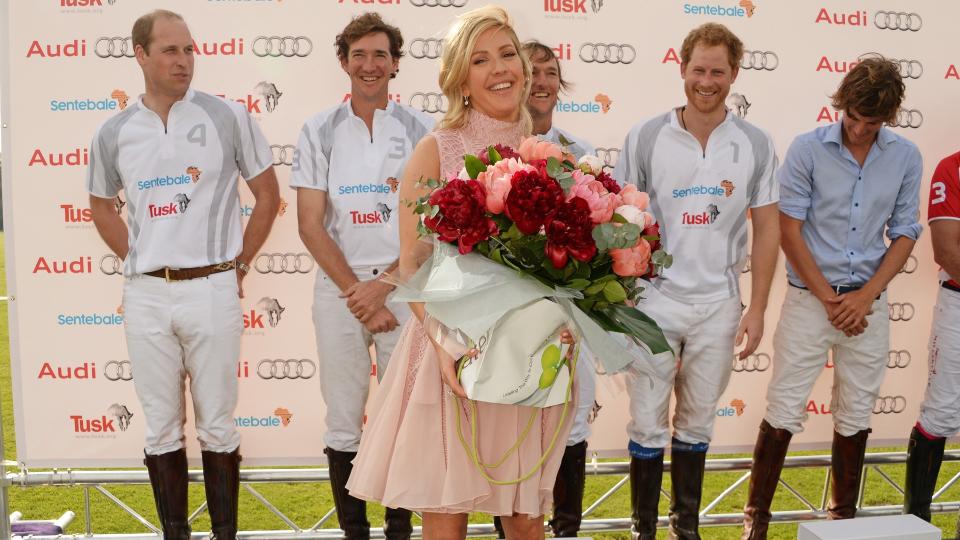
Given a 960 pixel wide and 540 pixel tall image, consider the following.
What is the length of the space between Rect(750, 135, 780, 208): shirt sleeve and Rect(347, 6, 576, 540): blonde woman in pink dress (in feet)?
4.84

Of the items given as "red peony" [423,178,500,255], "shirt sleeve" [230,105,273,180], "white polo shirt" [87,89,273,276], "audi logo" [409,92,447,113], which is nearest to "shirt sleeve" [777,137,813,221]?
"audi logo" [409,92,447,113]

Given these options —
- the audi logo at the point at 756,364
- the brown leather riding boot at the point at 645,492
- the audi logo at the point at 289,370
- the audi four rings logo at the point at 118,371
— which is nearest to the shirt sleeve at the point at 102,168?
the audi four rings logo at the point at 118,371

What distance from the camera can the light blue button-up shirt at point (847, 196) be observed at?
11.8 ft

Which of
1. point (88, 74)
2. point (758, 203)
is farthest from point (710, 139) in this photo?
point (88, 74)

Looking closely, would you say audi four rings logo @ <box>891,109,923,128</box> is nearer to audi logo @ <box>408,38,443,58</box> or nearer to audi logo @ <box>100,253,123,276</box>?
audi logo @ <box>408,38,443,58</box>

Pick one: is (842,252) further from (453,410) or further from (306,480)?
(306,480)

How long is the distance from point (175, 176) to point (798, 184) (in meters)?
2.63

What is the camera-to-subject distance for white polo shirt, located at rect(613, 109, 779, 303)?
3.35 meters

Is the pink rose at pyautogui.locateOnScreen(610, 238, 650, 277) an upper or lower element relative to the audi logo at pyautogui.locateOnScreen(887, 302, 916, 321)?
upper

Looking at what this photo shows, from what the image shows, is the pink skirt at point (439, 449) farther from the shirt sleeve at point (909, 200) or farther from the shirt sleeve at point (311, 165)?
the shirt sleeve at point (909, 200)

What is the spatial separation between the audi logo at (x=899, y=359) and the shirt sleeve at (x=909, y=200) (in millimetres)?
826

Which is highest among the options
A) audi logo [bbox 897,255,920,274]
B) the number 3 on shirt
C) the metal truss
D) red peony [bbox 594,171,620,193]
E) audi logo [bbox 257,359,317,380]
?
red peony [bbox 594,171,620,193]

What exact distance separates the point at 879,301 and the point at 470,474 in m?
2.39

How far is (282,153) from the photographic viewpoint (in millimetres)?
3787
